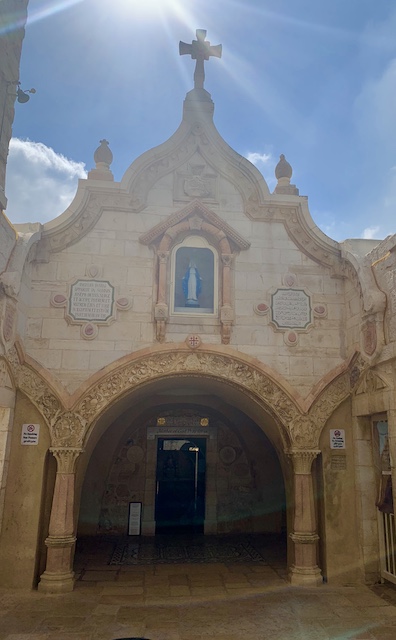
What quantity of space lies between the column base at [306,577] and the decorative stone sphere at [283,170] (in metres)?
6.79

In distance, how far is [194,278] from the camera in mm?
7910

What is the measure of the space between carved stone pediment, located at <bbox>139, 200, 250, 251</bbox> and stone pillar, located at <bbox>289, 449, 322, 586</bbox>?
3672mm

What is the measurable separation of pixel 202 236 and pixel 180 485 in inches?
231

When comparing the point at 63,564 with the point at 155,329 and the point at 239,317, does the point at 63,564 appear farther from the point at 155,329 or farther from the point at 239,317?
the point at 239,317

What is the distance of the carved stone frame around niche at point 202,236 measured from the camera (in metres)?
7.74

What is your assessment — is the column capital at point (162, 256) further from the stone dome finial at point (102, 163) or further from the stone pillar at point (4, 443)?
the stone pillar at point (4, 443)

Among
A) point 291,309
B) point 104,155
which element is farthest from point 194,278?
point 104,155

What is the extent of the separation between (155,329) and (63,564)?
372 centimetres

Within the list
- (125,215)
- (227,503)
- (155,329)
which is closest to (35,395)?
(155,329)

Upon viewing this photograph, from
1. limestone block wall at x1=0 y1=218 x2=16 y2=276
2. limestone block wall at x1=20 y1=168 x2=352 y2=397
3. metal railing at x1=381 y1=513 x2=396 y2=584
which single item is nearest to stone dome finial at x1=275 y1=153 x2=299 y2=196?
limestone block wall at x1=20 y1=168 x2=352 y2=397

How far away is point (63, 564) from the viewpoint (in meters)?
6.75

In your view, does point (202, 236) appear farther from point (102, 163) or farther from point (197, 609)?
point (197, 609)

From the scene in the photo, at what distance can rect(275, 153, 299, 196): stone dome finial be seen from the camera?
8.76m

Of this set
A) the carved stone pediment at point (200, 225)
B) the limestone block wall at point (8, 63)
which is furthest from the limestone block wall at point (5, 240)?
the carved stone pediment at point (200, 225)
